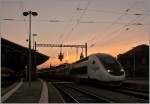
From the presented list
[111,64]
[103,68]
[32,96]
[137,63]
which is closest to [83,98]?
[32,96]

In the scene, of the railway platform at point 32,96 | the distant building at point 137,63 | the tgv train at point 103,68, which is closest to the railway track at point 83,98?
the railway platform at point 32,96

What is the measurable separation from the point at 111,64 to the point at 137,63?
67965 mm

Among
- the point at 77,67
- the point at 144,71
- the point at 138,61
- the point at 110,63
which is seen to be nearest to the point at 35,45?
the point at 77,67

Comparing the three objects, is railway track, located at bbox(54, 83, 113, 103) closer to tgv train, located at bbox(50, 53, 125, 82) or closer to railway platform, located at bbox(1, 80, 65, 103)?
railway platform, located at bbox(1, 80, 65, 103)

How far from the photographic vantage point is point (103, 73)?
37.3 meters

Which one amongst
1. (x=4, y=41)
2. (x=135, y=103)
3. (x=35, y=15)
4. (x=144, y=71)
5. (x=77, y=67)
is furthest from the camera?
(x=144, y=71)

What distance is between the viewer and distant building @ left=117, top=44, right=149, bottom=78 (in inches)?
3342

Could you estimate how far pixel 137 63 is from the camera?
343 feet

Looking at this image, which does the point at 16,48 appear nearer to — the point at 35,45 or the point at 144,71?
the point at 35,45

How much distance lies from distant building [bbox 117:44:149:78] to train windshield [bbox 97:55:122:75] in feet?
114

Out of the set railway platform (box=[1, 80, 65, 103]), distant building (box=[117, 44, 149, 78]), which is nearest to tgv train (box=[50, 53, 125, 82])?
railway platform (box=[1, 80, 65, 103])

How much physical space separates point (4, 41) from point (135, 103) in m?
45.9

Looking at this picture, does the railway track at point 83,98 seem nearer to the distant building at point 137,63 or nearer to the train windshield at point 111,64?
the train windshield at point 111,64

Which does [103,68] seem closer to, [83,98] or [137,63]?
[83,98]
